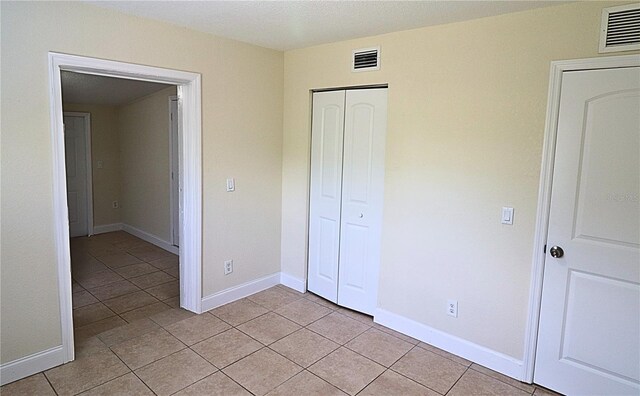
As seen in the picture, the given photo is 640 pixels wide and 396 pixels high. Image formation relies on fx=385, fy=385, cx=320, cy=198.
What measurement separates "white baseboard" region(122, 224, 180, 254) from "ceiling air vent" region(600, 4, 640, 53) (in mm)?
4957

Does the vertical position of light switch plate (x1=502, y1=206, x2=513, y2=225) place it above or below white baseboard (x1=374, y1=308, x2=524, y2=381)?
above

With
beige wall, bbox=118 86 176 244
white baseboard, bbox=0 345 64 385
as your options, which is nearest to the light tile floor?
white baseboard, bbox=0 345 64 385

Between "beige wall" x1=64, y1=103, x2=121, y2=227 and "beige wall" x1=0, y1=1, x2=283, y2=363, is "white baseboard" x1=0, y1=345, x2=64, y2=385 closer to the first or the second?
"beige wall" x1=0, y1=1, x2=283, y2=363

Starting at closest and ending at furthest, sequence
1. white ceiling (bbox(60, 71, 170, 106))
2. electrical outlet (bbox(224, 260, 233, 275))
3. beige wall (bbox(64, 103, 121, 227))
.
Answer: electrical outlet (bbox(224, 260, 233, 275)) → white ceiling (bbox(60, 71, 170, 106)) → beige wall (bbox(64, 103, 121, 227))

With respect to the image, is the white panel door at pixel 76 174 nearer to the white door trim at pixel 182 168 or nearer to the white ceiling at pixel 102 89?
the white ceiling at pixel 102 89

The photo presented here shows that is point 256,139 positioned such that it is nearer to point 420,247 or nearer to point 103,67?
point 103,67

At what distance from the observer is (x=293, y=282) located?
410 cm

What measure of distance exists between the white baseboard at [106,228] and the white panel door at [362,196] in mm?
4576

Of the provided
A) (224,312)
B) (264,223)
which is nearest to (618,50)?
(264,223)

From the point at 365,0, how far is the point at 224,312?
2.79 meters

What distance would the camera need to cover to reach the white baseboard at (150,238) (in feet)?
17.5

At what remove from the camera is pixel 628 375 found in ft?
7.39

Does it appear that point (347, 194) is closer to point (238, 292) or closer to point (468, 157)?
point (468, 157)

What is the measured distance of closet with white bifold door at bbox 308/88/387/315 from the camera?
3.33 metres
